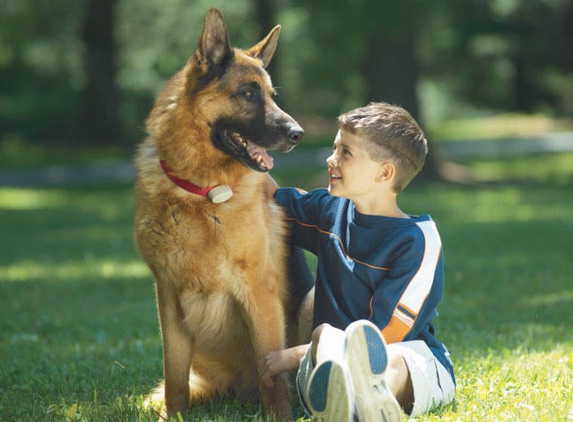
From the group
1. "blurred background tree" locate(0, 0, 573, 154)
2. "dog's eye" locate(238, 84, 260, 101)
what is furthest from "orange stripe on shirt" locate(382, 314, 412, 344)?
"blurred background tree" locate(0, 0, 573, 154)

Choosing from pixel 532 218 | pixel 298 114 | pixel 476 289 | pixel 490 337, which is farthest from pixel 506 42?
pixel 490 337

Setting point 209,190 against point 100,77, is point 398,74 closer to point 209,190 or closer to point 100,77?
point 100,77

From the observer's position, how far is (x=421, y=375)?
386cm

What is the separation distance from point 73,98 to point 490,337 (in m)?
28.7

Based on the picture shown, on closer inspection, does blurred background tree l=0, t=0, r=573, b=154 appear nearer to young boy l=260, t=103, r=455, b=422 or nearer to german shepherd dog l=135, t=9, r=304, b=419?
german shepherd dog l=135, t=9, r=304, b=419

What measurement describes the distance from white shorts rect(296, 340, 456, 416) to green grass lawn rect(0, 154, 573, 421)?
8 centimetres

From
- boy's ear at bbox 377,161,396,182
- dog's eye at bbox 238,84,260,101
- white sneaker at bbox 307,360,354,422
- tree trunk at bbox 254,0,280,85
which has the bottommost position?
tree trunk at bbox 254,0,280,85

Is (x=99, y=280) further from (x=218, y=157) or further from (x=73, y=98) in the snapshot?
(x=73, y=98)

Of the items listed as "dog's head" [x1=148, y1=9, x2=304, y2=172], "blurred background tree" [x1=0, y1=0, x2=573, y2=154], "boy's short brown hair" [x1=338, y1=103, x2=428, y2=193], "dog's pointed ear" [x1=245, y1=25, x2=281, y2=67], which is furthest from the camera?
"blurred background tree" [x1=0, y1=0, x2=573, y2=154]

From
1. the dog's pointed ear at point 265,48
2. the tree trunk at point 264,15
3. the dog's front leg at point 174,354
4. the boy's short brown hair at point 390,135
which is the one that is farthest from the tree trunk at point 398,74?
the dog's front leg at point 174,354

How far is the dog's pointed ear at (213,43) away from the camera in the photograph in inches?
168

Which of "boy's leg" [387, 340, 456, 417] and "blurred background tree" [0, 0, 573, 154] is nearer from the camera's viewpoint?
"boy's leg" [387, 340, 456, 417]

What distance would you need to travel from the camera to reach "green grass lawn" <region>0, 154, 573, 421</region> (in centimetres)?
430

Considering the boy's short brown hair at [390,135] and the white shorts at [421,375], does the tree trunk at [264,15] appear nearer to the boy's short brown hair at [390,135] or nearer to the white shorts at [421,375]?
the boy's short brown hair at [390,135]
